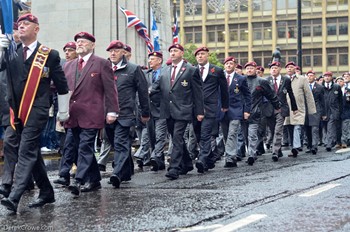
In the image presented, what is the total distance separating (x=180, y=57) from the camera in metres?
11.9

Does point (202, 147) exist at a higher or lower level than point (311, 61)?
lower

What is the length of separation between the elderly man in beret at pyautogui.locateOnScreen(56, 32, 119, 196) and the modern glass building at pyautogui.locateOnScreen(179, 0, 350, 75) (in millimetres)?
73586

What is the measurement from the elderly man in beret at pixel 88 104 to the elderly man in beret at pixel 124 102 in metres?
0.72

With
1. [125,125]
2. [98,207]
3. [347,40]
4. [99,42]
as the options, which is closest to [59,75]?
[98,207]

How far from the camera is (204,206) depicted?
25.2 feet

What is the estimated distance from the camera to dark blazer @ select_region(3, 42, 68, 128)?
314 inches

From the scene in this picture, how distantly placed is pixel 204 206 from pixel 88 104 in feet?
7.68

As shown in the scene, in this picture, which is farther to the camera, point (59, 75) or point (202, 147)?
point (202, 147)

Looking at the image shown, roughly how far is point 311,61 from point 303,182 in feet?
260

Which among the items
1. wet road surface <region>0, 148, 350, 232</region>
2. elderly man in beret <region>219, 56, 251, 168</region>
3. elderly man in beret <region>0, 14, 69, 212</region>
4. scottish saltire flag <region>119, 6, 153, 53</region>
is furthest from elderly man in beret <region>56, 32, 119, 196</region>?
scottish saltire flag <region>119, 6, 153, 53</region>

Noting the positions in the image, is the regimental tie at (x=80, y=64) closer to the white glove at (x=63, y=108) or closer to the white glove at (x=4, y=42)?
the white glove at (x=63, y=108)

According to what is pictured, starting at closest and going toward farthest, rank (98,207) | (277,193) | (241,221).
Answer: (241,221)
(98,207)
(277,193)

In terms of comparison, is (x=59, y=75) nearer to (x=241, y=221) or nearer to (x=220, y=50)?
(x=241, y=221)

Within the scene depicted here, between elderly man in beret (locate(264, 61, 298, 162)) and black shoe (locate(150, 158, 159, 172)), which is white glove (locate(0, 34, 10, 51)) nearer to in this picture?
black shoe (locate(150, 158, 159, 172))
